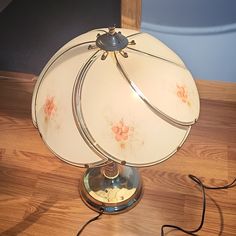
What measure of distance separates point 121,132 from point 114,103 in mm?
45

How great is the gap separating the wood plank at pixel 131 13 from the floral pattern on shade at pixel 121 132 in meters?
0.62

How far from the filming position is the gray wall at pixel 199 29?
107 cm

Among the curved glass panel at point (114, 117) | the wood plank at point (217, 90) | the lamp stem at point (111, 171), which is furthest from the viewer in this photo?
the wood plank at point (217, 90)

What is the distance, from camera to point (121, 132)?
553mm

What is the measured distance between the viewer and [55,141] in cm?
59

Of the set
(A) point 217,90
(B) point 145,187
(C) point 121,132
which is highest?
(C) point 121,132

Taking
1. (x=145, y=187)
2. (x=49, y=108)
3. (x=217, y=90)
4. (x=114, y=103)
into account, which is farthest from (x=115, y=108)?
(x=217, y=90)

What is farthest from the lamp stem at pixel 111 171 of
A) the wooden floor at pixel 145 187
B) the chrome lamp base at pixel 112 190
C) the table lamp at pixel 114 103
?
the table lamp at pixel 114 103

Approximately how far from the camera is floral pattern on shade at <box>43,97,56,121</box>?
583 mm

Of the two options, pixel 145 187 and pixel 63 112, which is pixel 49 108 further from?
pixel 145 187

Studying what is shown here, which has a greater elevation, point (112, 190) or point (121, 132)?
point (121, 132)

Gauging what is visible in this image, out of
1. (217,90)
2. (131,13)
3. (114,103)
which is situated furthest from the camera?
(217,90)

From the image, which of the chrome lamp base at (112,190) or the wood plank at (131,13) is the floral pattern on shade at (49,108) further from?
the wood plank at (131,13)

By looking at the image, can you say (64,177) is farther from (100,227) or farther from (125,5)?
(125,5)
